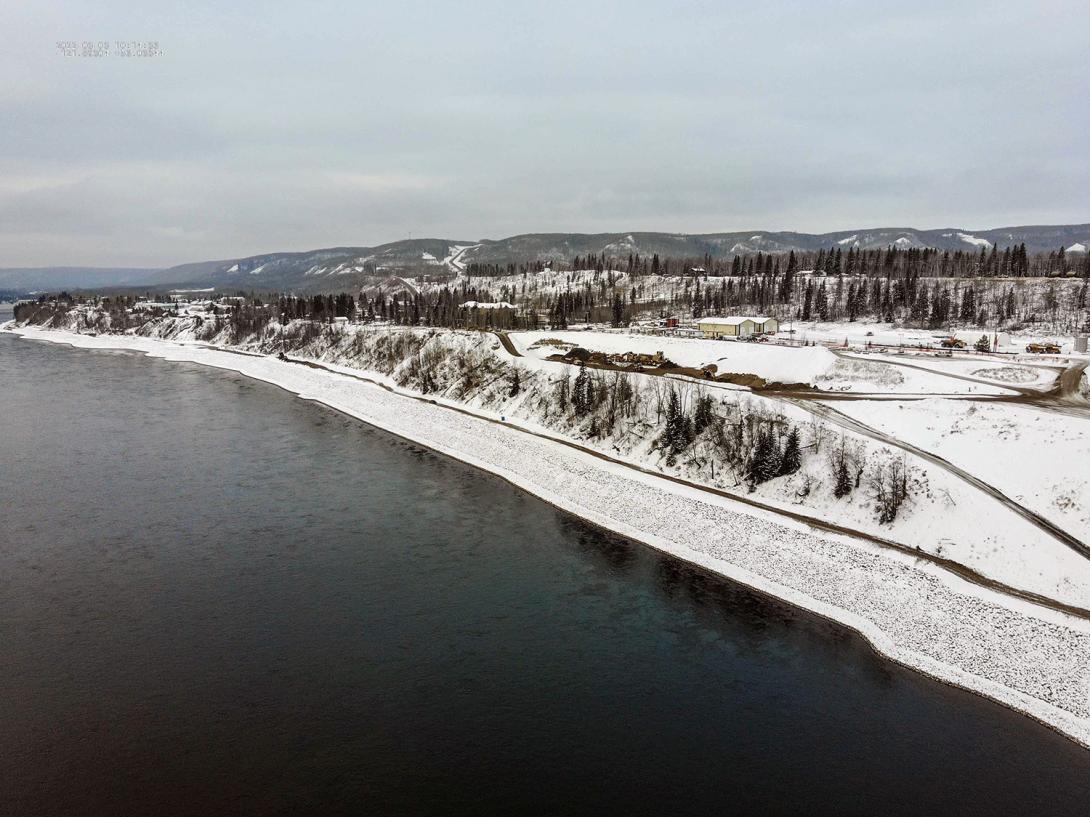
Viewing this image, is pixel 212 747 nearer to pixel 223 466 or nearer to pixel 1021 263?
pixel 223 466

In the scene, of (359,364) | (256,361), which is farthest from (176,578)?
(256,361)

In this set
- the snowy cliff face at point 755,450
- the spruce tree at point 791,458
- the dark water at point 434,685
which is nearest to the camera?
the dark water at point 434,685

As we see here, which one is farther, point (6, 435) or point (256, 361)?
point (256, 361)

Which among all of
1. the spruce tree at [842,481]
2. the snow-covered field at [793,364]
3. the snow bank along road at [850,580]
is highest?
the snow-covered field at [793,364]

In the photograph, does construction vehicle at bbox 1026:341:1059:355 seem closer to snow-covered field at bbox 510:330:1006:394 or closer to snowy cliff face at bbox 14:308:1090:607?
snow-covered field at bbox 510:330:1006:394

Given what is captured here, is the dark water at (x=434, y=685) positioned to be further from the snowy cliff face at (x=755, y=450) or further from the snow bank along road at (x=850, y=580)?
the snowy cliff face at (x=755, y=450)

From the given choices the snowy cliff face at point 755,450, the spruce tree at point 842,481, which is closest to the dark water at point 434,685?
the snowy cliff face at point 755,450

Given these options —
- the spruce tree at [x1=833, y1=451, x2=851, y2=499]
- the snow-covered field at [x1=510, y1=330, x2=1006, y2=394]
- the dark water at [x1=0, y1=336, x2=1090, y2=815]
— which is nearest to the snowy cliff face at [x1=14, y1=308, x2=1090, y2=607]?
the spruce tree at [x1=833, y1=451, x2=851, y2=499]
